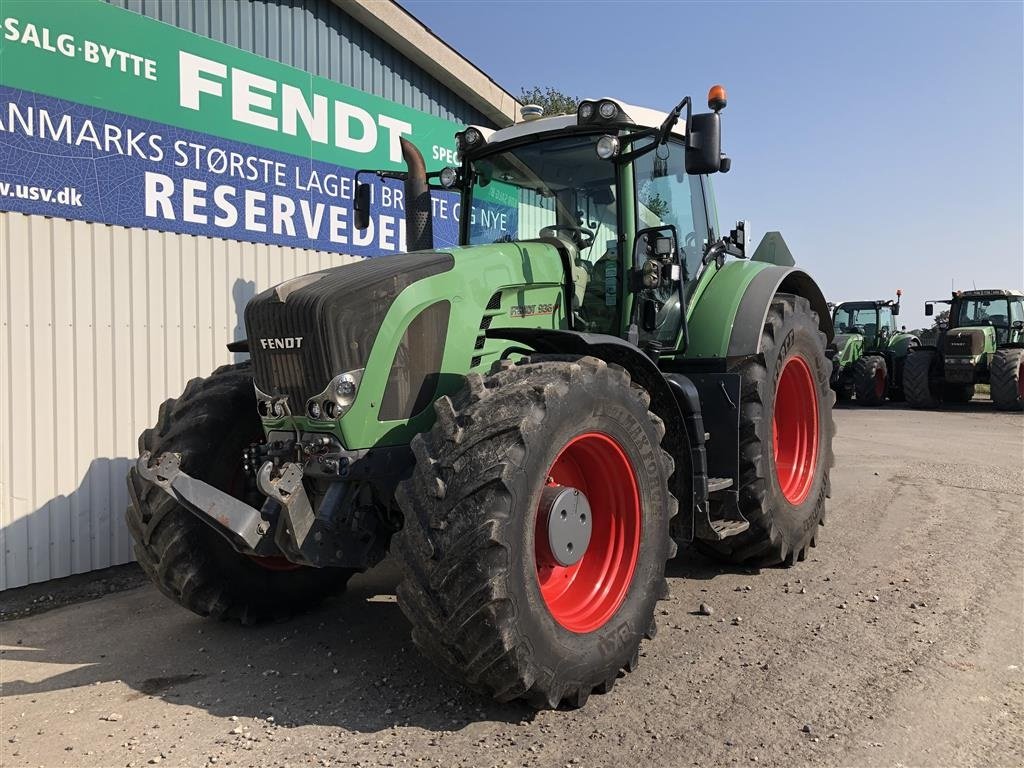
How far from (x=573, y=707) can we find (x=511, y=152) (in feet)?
10.5

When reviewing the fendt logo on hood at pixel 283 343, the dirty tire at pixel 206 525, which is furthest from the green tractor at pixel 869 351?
the fendt logo on hood at pixel 283 343

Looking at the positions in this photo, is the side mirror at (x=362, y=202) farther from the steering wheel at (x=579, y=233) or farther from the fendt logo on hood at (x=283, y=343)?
the fendt logo on hood at (x=283, y=343)

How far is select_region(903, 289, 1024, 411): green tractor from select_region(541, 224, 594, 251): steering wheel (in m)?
14.2

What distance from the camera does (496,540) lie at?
2920 mm

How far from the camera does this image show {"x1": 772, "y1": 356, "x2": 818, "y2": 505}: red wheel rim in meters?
5.75

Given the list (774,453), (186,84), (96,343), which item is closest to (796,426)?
(774,453)

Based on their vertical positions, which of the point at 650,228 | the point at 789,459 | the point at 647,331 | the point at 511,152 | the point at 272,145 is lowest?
the point at 789,459

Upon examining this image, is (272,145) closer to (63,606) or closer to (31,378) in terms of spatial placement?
(31,378)

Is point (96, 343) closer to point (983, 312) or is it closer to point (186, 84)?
point (186, 84)

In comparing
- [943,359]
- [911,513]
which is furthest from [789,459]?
[943,359]

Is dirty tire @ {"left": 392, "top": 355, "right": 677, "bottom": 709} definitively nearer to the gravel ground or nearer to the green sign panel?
the gravel ground

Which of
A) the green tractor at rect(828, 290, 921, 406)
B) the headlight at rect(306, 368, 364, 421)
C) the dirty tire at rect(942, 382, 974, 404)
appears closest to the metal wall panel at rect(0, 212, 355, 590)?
the headlight at rect(306, 368, 364, 421)

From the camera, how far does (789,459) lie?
5.85 metres

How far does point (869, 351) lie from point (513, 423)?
60.2ft
